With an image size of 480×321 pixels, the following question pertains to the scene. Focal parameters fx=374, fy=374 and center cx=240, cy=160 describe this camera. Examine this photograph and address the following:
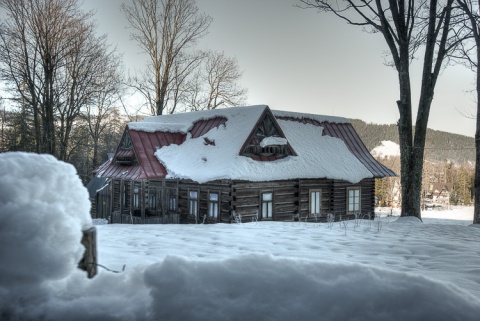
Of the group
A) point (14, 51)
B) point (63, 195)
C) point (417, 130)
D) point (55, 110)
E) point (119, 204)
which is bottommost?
point (119, 204)

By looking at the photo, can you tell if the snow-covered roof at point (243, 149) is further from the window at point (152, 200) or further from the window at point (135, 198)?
the window at point (135, 198)

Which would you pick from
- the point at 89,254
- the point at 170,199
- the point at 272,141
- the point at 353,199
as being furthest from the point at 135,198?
the point at 89,254

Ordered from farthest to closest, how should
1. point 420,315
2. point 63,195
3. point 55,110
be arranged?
1. point 55,110
2. point 63,195
3. point 420,315

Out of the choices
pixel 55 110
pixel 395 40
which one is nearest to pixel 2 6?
pixel 55 110

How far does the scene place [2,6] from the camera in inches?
760

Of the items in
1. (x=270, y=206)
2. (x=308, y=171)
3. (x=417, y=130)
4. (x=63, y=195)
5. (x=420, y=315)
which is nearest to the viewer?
(x=420, y=315)

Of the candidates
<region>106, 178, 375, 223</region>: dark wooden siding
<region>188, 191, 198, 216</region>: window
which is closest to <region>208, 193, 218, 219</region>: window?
<region>106, 178, 375, 223</region>: dark wooden siding

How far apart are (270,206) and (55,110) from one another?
1414 centimetres

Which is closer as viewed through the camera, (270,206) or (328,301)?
(328,301)

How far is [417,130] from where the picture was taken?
1321 centimetres

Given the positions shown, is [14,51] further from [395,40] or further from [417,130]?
[417,130]

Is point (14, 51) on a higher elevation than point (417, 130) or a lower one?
higher

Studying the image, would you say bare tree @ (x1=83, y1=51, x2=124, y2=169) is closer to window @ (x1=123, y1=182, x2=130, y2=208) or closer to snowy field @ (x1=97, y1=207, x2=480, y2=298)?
window @ (x1=123, y1=182, x2=130, y2=208)

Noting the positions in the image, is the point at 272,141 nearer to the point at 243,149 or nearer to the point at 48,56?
the point at 243,149
